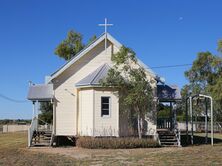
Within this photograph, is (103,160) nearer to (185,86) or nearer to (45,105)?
(45,105)

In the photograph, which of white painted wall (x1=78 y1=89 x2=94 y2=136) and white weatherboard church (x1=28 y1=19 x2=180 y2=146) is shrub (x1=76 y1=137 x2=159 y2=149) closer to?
white weatherboard church (x1=28 y1=19 x2=180 y2=146)

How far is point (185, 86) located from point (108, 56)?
3673cm

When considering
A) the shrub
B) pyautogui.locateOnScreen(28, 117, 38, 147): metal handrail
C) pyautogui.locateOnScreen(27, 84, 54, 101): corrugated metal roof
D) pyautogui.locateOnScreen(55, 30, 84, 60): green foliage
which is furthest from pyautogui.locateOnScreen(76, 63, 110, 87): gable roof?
pyautogui.locateOnScreen(55, 30, 84, 60): green foliage

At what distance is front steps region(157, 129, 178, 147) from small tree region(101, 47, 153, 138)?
165cm

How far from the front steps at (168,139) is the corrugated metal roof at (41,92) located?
8.49 metres

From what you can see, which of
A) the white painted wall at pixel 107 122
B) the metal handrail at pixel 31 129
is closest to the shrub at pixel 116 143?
the white painted wall at pixel 107 122

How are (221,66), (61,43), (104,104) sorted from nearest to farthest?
1. (104,104)
2. (61,43)
3. (221,66)

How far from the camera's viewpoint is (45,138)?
32938 mm

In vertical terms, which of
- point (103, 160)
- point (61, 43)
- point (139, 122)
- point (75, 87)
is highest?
point (61, 43)

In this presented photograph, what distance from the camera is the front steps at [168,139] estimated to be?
30344mm

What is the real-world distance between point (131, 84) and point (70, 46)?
86.2 ft

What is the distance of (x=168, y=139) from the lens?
31.0 metres

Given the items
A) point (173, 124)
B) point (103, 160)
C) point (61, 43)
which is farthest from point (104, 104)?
point (61, 43)

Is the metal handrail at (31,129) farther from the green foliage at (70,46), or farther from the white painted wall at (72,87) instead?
the green foliage at (70,46)
